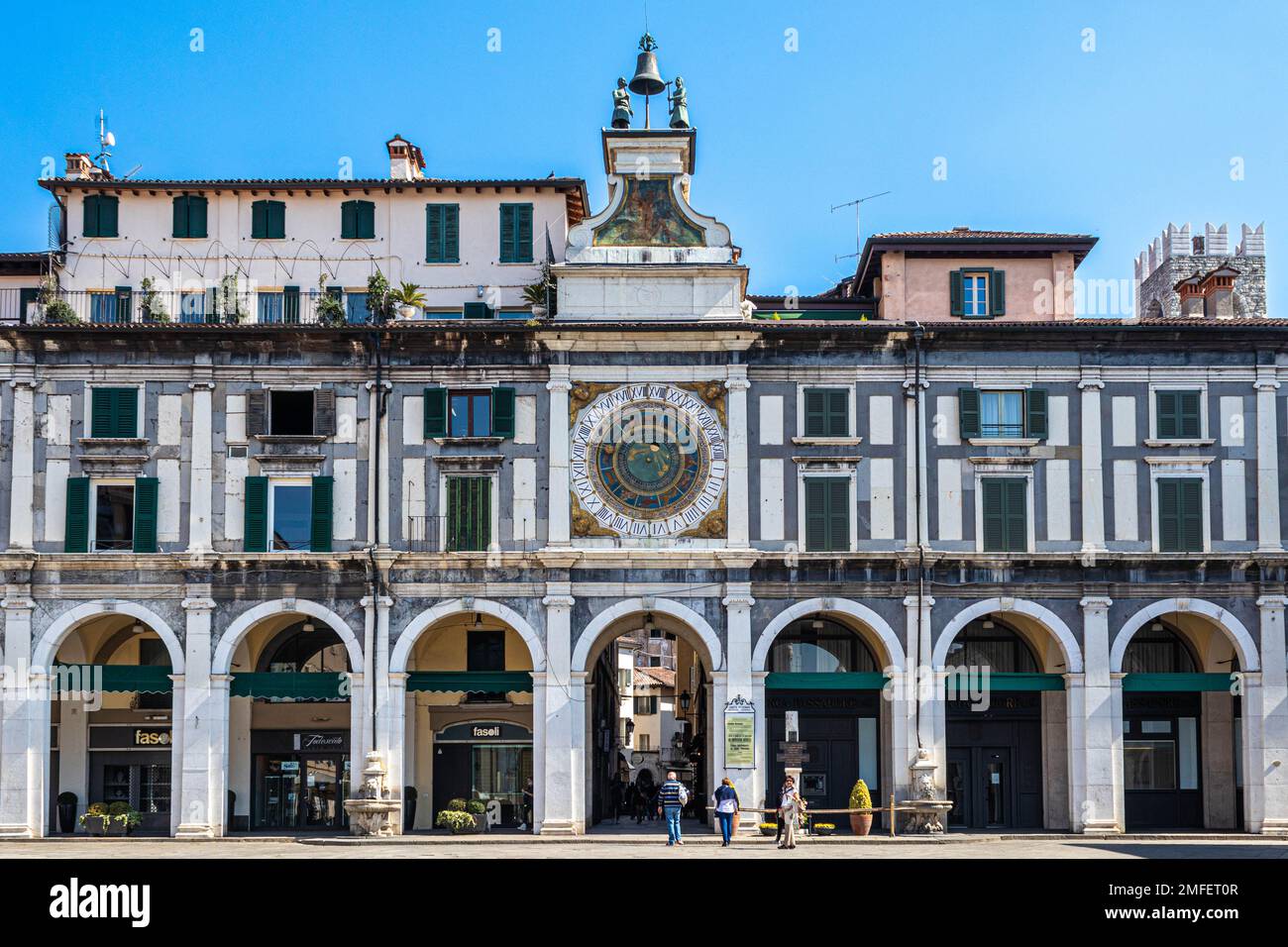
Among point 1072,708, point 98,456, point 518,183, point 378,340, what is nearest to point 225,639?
point 98,456

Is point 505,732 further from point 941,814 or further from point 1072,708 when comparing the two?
point 1072,708

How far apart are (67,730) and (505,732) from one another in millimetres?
13271

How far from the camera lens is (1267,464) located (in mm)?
51344

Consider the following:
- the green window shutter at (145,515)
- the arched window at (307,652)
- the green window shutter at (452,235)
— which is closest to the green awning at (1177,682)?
the arched window at (307,652)

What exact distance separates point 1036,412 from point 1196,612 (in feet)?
24.0

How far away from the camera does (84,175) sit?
5778cm

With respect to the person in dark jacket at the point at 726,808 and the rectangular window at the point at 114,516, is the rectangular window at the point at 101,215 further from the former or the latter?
the person in dark jacket at the point at 726,808

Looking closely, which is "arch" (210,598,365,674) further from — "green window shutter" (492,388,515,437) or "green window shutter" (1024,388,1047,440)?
"green window shutter" (1024,388,1047,440)

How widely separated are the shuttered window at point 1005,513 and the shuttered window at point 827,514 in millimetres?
4052

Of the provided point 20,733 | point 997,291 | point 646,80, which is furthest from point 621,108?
point 20,733

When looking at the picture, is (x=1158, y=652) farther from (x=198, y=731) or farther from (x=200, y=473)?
(x=200, y=473)

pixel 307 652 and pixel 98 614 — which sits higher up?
pixel 98 614
